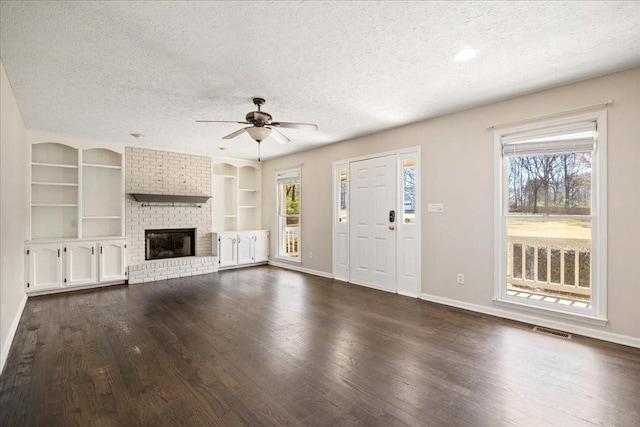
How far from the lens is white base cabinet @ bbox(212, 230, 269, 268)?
21.6 feet

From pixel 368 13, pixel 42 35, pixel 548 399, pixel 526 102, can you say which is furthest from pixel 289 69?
pixel 548 399

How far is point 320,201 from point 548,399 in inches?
180

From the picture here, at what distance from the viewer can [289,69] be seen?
9.27 feet

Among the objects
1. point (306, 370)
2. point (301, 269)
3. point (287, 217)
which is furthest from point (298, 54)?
point (287, 217)

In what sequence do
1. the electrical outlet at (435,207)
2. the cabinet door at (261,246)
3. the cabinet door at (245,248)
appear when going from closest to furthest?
the electrical outlet at (435,207)
the cabinet door at (245,248)
the cabinet door at (261,246)

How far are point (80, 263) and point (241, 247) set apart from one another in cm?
285

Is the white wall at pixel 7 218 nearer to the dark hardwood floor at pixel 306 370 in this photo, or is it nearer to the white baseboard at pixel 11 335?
the white baseboard at pixel 11 335

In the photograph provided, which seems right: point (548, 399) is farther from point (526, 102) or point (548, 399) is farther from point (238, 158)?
point (238, 158)

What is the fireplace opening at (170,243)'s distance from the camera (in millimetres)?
6074

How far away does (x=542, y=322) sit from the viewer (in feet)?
10.9

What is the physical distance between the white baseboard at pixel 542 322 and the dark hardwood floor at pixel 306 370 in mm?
108

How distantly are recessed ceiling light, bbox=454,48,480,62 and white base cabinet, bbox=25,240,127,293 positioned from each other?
18.7ft

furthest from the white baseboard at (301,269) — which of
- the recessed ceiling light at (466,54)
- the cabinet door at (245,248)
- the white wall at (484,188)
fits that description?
the recessed ceiling light at (466,54)

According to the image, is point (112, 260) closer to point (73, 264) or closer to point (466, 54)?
point (73, 264)
